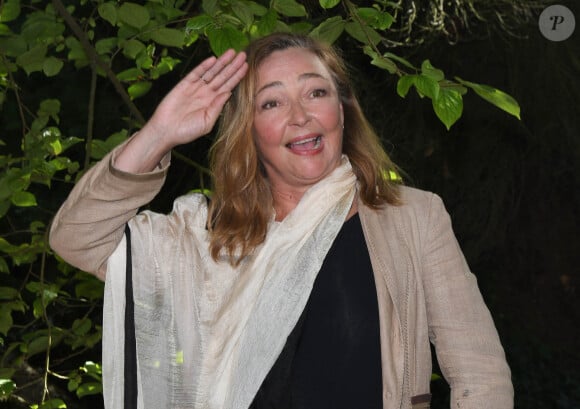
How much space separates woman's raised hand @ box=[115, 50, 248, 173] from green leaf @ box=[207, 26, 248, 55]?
25 millimetres

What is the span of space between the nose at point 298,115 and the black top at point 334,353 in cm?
34

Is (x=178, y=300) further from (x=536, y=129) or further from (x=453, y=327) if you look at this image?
(x=536, y=129)

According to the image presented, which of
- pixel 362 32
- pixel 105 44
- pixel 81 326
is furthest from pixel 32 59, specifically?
pixel 362 32

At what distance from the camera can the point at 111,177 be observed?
2139 mm

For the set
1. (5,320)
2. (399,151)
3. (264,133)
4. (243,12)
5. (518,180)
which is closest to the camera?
(264,133)

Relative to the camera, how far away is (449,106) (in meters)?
2.19

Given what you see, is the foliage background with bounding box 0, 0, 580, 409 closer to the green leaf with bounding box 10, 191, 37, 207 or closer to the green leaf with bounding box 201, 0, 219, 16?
the green leaf with bounding box 10, 191, 37, 207

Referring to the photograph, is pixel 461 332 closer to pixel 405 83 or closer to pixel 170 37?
pixel 405 83

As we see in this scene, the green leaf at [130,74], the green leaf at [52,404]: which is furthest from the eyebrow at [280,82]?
the green leaf at [52,404]

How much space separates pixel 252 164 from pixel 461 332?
0.68 m

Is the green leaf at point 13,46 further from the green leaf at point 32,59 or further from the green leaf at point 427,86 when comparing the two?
the green leaf at point 427,86

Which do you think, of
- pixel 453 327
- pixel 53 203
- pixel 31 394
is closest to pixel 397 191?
pixel 453 327

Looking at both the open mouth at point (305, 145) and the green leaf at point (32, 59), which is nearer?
the open mouth at point (305, 145)

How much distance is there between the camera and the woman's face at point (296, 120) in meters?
2.32
